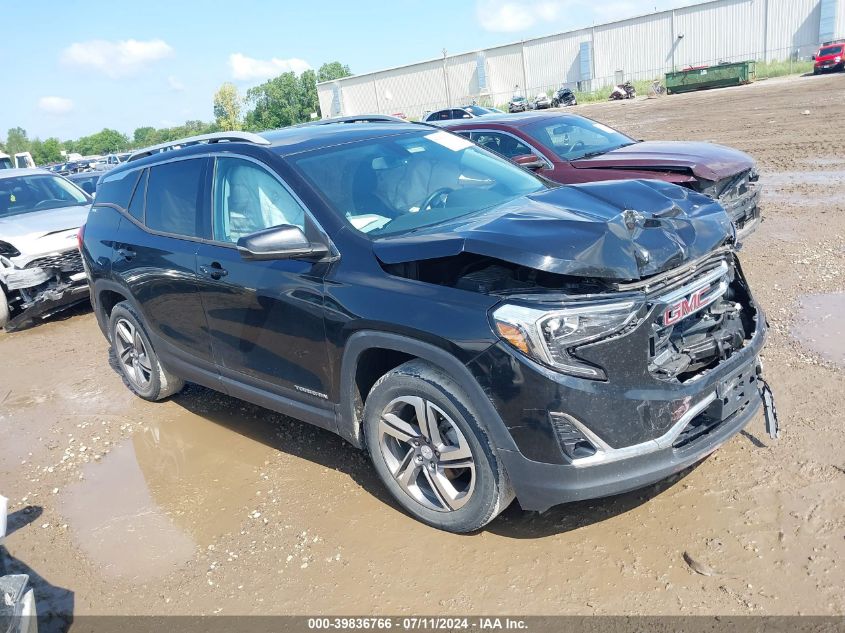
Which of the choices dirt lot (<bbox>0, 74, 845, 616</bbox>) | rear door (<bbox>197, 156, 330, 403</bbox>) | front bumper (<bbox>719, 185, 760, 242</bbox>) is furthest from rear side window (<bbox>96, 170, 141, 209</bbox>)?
front bumper (<bbox>719, 185, 760, 242</bbox>)

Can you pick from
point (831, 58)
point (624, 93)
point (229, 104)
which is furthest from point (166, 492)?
point (229, 104)

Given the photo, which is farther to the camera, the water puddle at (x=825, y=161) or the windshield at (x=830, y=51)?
the windshield at (x=830, y=51)

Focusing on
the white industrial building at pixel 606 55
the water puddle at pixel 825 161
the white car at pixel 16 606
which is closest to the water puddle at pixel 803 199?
the water puddle at pixel 825 161

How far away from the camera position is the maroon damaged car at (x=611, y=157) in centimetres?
700

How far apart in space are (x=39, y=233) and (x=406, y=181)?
250 inches

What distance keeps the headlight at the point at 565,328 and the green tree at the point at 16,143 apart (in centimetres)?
9936

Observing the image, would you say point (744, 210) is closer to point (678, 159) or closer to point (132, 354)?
point (678, 159)

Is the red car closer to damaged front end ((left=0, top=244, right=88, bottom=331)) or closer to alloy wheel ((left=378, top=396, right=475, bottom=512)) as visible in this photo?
damaged front end ((left=0, top=244, right=88, bottom=331))

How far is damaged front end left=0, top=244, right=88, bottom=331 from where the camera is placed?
8.33 m

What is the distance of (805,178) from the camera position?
11242 millimetres

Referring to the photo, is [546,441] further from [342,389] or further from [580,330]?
[342,389]

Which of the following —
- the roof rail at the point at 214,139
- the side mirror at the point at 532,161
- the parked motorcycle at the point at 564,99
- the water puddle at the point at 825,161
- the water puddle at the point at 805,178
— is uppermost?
the roof rail at the point at 214,139

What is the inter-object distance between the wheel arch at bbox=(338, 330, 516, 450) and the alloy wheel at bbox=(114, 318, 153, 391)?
247cm

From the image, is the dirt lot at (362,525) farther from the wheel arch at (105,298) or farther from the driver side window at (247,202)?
the driver side window at (247,202)
